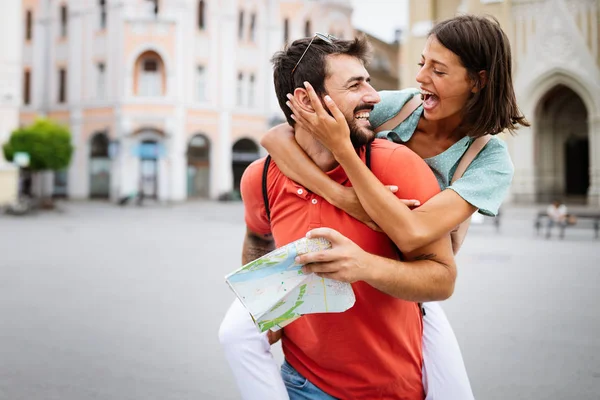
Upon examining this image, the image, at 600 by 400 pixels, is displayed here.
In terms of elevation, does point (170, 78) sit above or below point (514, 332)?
above

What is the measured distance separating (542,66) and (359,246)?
29.7 meters

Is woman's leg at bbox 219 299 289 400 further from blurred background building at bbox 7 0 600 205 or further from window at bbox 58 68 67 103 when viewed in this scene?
window at bbox 58 68 67 103

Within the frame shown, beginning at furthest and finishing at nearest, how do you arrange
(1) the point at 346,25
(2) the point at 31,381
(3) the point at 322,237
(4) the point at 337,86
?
(1) the point at 346,25, (2) the point at 31,381, (4) the point at 337,86, (3) the point at 322,237

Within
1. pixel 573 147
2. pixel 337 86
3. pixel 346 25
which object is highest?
pixel 346 25

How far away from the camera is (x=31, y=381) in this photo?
170 inches

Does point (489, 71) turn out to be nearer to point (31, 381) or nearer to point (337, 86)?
point (337, 86)

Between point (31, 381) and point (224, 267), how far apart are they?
5.67 metres

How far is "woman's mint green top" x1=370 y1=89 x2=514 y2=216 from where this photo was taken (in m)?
1.75

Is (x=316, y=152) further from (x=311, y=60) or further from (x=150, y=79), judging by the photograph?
(x=150, y=79)

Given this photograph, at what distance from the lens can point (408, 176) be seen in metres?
1.73

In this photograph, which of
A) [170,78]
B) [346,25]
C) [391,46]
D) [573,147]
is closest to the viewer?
[573,147]

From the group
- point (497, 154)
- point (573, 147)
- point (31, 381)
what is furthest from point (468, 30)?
point (573, 147)

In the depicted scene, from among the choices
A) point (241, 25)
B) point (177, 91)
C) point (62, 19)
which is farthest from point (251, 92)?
point (62, 19)

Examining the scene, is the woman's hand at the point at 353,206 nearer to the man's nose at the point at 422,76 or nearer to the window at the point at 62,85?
the man's nose at the point at 422,76
